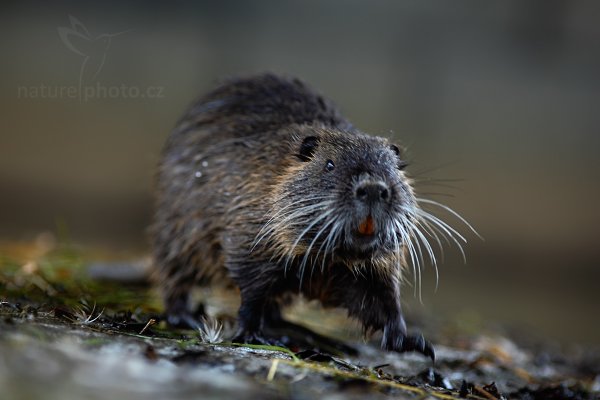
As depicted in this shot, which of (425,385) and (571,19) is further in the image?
(571,19)

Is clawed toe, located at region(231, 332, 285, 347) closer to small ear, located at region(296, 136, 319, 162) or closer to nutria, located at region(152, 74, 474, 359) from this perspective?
nutria, located at region(152, 74, 474, 359)

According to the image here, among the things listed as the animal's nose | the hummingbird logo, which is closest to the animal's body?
the animal's nose

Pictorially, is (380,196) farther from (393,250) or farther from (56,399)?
(56,399)

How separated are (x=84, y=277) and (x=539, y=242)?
643 centimetres

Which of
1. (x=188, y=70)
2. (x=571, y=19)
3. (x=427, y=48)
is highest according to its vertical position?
(x=571, y=19)

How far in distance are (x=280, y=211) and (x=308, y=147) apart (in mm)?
351

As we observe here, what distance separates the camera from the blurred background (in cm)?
935

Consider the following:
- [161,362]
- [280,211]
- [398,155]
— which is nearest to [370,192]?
[280,211]

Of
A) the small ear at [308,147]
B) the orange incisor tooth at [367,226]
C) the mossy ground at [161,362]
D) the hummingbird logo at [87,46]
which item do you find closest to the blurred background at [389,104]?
the hummingbird logo at [87,46]

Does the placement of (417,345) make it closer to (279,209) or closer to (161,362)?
(279,209)

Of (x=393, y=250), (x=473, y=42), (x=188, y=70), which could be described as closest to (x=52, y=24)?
(x=188, y=70)

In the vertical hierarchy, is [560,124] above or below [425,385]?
above

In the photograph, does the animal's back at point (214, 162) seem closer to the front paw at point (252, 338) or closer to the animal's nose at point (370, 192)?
the front paw at point (252, 338)

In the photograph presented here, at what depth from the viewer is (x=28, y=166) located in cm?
943
